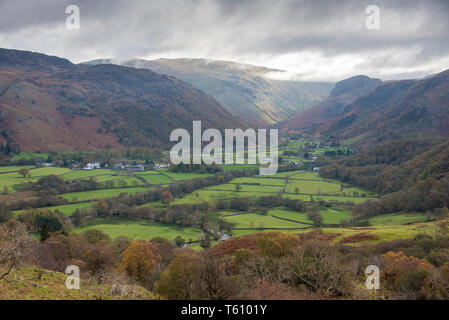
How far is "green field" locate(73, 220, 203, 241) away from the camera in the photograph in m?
62.4

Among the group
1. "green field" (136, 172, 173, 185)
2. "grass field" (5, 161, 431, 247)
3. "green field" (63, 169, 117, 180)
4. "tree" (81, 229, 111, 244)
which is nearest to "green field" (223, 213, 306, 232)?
"grass field" (5, 161, 431, 247)

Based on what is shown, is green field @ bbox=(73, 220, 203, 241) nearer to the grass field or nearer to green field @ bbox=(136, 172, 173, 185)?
the grass field

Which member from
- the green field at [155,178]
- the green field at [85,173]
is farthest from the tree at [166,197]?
the green field at [85,173]

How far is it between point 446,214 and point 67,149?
159 m

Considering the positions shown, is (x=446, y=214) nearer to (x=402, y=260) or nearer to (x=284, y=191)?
(x=402, y=260)

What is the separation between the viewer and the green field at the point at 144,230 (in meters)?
62.4

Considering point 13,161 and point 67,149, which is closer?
point 13,161

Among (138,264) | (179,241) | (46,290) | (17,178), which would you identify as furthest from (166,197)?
(46,290)

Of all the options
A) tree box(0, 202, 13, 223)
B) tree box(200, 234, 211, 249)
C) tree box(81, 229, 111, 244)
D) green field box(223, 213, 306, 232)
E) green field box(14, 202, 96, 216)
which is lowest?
tree box(200, 234, 211, 249)

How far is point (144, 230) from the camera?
65938 millimetres

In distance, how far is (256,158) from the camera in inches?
6398

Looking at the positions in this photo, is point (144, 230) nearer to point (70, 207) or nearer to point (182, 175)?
→ point (70, 207)

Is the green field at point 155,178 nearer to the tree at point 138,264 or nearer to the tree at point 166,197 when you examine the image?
the tree at point 166,197
